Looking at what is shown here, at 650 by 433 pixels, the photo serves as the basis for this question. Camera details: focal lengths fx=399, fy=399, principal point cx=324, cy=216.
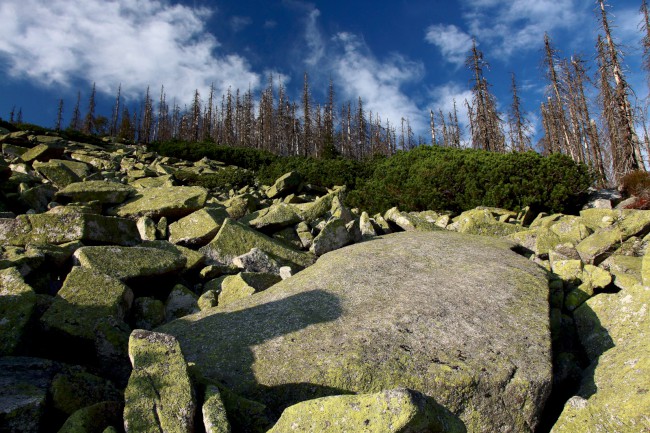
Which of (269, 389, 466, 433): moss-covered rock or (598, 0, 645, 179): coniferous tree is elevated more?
(598, 0, 645, 179): coniferous tree

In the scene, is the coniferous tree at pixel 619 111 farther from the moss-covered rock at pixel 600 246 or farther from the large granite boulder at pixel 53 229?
the large granite boulder at pixel 53 229

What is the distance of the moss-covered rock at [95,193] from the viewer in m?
9.77

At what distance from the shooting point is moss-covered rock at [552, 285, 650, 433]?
127 inches

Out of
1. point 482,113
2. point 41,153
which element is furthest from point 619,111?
point 41,153

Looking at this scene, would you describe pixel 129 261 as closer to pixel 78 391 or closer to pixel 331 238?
pixel 78 391

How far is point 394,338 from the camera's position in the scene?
13.3ft

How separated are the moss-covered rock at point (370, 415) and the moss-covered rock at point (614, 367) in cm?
148

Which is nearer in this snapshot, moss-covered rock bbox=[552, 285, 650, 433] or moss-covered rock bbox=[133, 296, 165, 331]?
moss-covered rock bbox=[552, 285, 650, 433]

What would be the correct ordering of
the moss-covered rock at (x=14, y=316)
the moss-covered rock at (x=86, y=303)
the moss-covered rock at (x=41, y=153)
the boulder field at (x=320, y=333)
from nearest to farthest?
the boulder field at (x=320, y=333) → the moss-covered rock at (x=14, y=316) → the moss-covered rock at (x=86, y=303) → the moss-covered rock at (x=41, y=153)

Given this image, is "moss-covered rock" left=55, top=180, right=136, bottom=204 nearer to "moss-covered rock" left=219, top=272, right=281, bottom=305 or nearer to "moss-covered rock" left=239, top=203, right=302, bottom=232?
"moss-covered rock" left=239, top=203, right=302, bottom=232

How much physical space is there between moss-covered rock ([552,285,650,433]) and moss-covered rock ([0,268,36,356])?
500 centimetres

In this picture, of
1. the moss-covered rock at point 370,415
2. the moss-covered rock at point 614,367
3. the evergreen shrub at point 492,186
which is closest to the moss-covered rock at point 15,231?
the moss-covered rock at point 370,415

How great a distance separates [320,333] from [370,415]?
1696 mm

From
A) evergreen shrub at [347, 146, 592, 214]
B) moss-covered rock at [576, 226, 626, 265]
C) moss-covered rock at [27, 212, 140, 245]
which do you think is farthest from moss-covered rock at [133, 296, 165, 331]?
evergreen shrub at [347, 146, 592, 214]
